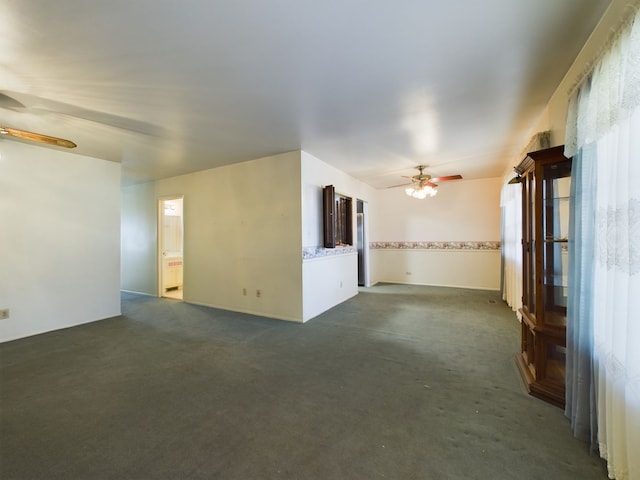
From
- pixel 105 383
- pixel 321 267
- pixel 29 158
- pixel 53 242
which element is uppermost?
pixel 29 158

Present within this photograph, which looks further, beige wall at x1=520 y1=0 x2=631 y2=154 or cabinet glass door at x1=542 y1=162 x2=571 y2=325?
cabinet glass door at x1=542 y1=162 x2=571 y2=325

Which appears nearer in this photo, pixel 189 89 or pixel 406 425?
pixel 406 425

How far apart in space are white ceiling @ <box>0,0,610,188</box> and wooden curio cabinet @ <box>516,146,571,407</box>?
2.64 ft

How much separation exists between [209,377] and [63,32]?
267cm

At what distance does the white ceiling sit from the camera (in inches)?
60.2

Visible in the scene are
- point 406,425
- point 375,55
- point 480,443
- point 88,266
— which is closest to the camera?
point 480,443

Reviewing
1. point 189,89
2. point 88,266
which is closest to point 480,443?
point 189,89

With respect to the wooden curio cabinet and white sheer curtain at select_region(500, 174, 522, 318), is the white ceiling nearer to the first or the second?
the wooden curio cabinet

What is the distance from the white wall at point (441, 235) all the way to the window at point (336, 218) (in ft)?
6.02

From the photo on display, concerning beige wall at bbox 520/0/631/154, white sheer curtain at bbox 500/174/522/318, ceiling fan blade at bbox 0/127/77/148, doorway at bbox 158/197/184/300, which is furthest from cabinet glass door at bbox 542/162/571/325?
doorway at bbox 158/197/184/300

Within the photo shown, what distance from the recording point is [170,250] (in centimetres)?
639

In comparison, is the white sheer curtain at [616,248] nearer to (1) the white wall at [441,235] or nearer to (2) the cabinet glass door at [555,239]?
(2) the cabinet glass door at [555,239]

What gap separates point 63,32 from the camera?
5.37 feet

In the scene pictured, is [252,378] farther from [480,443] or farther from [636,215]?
[636,215]
